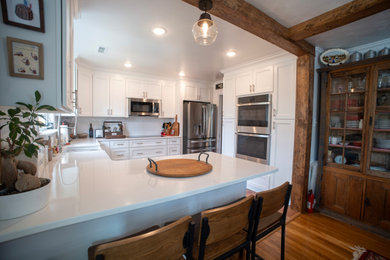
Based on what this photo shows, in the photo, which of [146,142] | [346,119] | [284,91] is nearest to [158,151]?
[146,142]

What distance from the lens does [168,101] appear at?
169 inches

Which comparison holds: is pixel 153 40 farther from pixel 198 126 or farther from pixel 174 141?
pixel 174 141

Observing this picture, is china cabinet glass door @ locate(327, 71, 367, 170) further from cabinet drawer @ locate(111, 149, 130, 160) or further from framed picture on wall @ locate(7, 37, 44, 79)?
cabinet drawer @ locate(111, 149, 130, 160)

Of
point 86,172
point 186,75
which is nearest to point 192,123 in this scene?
point 186,75

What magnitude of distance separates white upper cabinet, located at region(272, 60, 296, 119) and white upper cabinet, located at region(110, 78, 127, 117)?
3015 millimetres

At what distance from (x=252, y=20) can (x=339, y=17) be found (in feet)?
2.70

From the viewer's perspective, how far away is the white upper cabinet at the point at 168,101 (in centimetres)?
421

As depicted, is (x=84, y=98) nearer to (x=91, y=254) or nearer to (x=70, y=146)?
(x=70, y=146)

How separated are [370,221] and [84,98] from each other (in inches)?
187

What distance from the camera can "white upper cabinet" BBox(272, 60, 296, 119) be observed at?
258 centimetres

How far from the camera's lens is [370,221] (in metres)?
2.08

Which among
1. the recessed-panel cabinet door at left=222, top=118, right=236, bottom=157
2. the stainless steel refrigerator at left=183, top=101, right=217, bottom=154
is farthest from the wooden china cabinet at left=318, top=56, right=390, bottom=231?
the stainless steel refrigerator at left=183, top=101, right=217, bottom=154

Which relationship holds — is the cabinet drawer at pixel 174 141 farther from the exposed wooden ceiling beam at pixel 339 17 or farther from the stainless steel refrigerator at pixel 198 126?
the exposed wooden ceiling beam at pixel 339 17

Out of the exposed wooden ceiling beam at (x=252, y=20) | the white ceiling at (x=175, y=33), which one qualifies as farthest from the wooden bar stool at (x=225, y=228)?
the white ceiling at (x=175, y=33)
